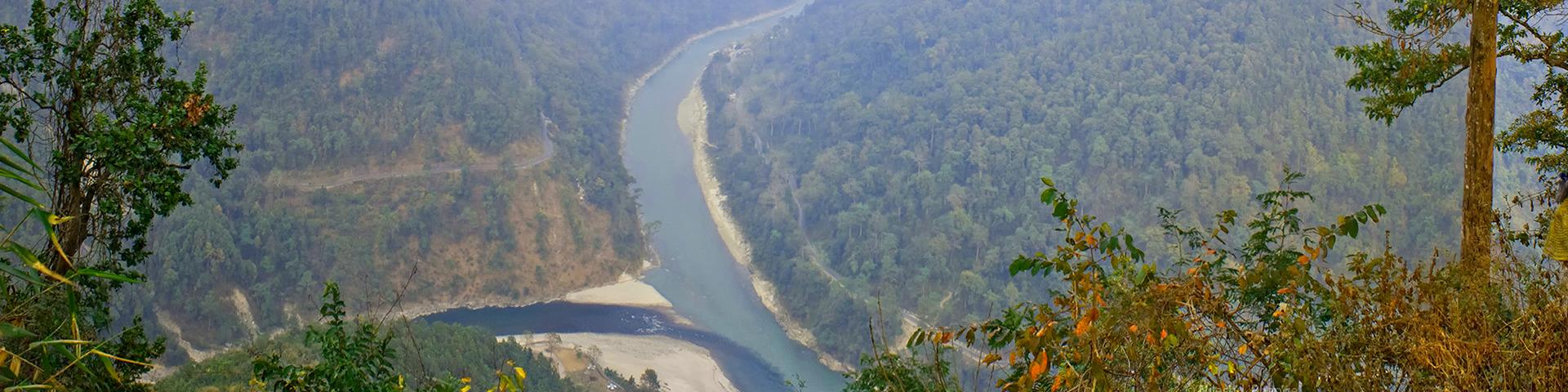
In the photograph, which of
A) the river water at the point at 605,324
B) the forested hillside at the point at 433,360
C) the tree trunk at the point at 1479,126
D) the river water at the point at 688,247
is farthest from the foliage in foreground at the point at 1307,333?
the river water at the point at 605,324

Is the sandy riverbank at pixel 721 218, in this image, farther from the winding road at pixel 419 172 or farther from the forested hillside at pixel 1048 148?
the winding road at pixel 419 172

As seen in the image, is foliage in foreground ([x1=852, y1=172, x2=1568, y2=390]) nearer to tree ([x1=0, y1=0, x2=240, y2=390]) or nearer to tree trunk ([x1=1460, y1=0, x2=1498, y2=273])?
tree trunk ([x1=1460, y1=0, x2=1498, y2=273])

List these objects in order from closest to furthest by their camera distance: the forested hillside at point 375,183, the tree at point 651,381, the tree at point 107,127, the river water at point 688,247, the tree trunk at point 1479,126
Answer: the tree trunk at point 1479,126 → the tree at point 107,127 → the tree at point 651,381 → the river water at point 688,247 → the forested hillside at point 375,183

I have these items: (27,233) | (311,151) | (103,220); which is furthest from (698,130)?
(103,220)

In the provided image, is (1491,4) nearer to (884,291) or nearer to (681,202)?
(884,291)

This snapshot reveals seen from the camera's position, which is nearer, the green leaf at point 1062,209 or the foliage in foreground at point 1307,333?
the foliage in foreground at point 1307,333

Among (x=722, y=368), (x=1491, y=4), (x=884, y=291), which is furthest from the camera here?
(x=884, y=291)

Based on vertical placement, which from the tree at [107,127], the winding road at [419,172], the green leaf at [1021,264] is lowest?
the green leaf at [1021,264]
